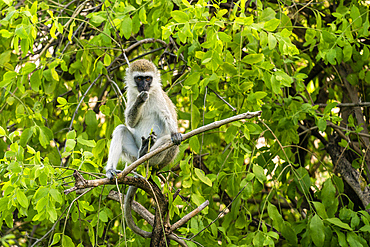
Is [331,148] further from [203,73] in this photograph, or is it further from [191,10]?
[191,10]

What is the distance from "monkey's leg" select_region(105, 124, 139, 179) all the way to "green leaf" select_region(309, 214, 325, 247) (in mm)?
1891

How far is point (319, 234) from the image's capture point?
143 inches

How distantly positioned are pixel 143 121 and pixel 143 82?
498 millimetres

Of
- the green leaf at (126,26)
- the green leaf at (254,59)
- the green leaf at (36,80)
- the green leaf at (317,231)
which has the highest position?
the green leaf at (126,26)

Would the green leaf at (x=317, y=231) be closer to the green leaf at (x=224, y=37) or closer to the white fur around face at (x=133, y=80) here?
the green leaf at (x=224, y=37)

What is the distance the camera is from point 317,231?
3639 mm

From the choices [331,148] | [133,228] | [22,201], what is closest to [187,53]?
[133,228]

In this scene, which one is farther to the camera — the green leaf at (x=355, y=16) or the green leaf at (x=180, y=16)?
the green leaf at (x=355, y=16)

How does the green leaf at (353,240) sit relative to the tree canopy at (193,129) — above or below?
below

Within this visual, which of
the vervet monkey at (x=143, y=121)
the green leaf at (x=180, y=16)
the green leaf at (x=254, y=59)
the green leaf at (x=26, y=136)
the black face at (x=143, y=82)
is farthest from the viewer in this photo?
the black face at (x=143, y=82)

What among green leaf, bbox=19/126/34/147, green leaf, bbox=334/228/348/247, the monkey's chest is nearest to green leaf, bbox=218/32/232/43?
the monkey's chest

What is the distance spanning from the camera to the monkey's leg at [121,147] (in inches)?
164

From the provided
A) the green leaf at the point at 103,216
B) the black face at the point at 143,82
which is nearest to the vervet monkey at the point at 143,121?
the black face at the point at 143,82

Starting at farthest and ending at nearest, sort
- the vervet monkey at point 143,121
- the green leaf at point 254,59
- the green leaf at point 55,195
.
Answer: the vervet monkey at point 143,121 → the green leaf at point 254,59 → the green leaf at point 55,195
